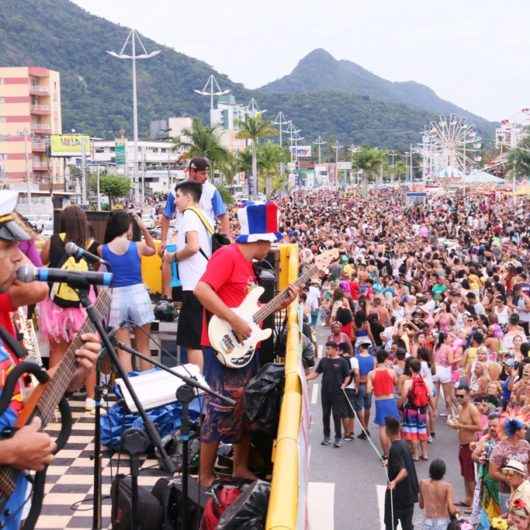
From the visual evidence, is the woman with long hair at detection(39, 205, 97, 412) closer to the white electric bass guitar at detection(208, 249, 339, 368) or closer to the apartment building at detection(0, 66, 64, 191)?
the white electric bass guitar at detection(208, 249, 339, 368)

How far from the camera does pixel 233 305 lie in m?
5.23

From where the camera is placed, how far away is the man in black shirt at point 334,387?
11320mm

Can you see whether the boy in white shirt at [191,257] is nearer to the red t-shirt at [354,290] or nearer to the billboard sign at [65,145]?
the red t-shirt at [354,290]

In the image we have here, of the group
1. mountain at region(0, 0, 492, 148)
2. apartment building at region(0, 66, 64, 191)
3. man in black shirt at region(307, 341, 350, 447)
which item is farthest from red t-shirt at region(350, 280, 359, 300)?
mountain at region(0, 0, 492, 148)

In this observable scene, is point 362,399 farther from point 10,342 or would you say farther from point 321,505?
point 10,342

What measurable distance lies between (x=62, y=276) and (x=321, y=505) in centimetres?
658

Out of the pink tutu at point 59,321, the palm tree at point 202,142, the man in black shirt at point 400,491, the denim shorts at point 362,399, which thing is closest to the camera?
the pink tutu at point 59,321

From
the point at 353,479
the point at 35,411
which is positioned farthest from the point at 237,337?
the point at 353,479

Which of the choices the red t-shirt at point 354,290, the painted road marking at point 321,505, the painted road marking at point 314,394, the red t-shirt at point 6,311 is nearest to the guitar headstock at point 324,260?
the painted road marking at point 321,505

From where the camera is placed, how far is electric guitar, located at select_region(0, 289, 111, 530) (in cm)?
274

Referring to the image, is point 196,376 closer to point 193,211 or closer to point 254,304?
point 254,304

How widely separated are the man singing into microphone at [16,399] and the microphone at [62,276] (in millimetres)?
109

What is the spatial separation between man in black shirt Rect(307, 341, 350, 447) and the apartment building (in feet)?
245

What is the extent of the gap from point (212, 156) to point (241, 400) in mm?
49487
